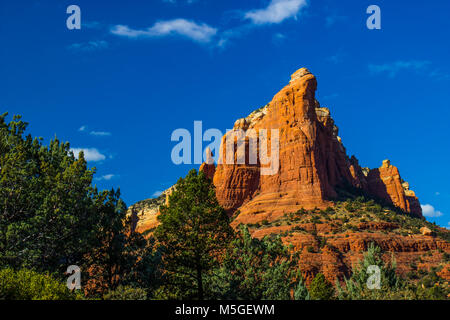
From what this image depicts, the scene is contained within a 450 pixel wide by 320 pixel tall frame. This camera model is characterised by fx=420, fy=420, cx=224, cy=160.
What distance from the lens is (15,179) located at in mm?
33125

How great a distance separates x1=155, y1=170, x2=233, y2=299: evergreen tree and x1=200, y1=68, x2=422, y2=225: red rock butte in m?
64.8

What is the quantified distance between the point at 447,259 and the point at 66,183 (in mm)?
72353

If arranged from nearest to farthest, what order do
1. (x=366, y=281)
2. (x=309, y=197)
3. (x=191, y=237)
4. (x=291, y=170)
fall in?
(x=366, y=281)
(x=191, y=237)
(x=309, y=197)
(x=291, y=170)

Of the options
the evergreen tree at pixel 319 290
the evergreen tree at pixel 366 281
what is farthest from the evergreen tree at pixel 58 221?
the evergreen tree at pixel 319 290

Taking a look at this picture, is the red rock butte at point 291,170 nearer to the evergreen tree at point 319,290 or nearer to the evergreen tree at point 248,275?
the evergreen tree at point 319,290

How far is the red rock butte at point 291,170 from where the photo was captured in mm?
101938

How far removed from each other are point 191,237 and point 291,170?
248 ft

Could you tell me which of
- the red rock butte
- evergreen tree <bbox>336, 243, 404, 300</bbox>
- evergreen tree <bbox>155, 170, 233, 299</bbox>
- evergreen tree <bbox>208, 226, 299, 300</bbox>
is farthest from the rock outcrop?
evergreen tree <bbox>155, 170, 233, 299</bbox>

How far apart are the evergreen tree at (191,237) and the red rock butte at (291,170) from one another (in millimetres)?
64784

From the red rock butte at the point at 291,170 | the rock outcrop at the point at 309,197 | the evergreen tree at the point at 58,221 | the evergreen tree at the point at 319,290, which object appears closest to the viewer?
the evergreen tree at the point at 58,221

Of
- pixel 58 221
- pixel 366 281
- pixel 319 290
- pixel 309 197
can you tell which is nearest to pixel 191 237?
pixel 58 221

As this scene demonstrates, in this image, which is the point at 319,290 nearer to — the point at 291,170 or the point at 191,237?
the point at 191,237

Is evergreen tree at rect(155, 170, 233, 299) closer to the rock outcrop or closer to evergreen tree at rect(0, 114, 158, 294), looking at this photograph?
evergreen tree at rect(0, 114, 158, 294)

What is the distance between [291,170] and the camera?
106m
